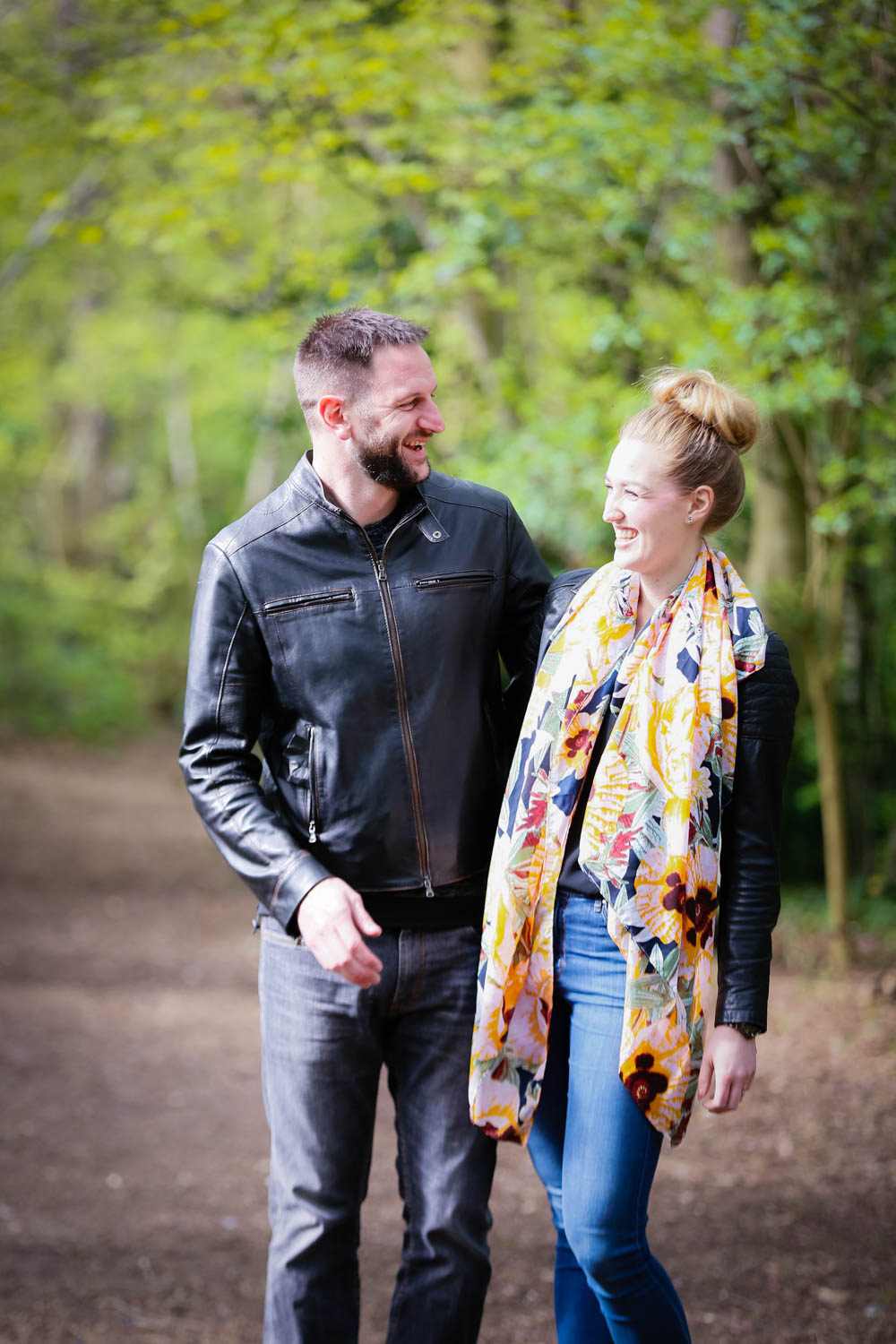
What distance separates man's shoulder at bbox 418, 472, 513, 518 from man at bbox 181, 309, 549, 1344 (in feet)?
0.33

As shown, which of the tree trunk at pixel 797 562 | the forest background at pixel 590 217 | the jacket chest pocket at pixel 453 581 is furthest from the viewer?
the tree trunk at pixel 797 562

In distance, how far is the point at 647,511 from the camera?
2285 mm

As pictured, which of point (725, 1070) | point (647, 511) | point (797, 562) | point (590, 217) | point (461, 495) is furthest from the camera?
point (797, 562)

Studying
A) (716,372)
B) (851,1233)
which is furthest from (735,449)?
(851,1233)

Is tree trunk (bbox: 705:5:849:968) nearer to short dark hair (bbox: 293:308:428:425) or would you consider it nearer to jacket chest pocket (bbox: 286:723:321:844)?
short dark hair (bbox: 293:308:428:425)

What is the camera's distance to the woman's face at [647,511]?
7.48 ft

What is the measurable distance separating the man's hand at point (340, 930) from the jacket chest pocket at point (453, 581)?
2.04 feet

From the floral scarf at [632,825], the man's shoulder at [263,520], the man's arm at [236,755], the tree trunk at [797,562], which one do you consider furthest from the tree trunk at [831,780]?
the man's arm at [236,755]

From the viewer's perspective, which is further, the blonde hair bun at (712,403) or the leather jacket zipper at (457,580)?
the leather jacket zipper at (457,580)

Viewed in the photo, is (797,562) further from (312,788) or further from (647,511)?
(312,788)

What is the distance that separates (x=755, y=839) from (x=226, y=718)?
3.40 ft

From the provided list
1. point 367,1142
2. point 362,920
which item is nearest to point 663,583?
point 362,920

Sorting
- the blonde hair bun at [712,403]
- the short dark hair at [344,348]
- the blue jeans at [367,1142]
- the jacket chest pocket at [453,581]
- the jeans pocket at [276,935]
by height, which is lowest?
the blue jeans at [367,1142]

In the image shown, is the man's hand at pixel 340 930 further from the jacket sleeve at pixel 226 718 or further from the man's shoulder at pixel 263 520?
the man's shoulder at pixel 263 520
